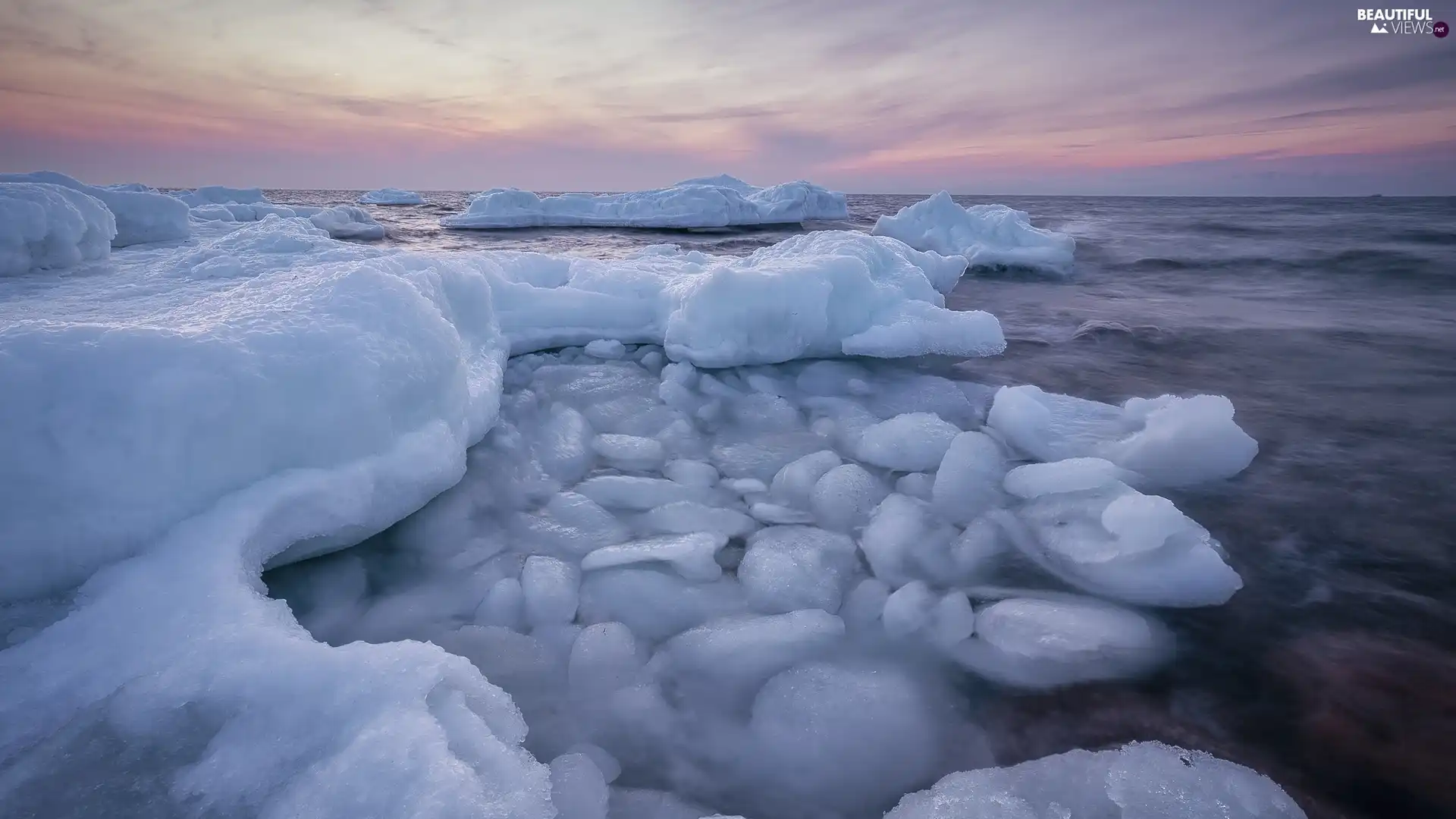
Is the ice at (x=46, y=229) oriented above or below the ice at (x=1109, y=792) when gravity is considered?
above

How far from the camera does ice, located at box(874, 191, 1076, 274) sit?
32.7 feet

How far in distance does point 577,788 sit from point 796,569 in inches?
38.1

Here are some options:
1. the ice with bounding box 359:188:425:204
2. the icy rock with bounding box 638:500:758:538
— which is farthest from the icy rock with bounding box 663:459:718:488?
the ice with bounding box 359:188:425:204

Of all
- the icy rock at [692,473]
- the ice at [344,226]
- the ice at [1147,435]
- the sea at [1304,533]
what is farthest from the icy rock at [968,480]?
the ice at [344,226]

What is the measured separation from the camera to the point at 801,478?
2691mm

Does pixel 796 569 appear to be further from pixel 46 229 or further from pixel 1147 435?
pixel 46 229

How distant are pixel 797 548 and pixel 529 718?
3.38 ft

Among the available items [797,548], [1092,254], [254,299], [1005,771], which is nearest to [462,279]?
[254,299]

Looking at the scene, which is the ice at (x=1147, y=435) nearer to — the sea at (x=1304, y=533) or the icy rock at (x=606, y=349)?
the sea at (x=1304, y=533)

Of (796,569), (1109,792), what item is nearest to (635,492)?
(796,569)

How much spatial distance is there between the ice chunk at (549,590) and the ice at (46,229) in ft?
19.6

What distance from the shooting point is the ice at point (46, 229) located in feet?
16.0

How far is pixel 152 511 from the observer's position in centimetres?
168

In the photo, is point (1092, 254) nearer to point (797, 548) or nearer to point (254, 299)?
point (797, 548)
